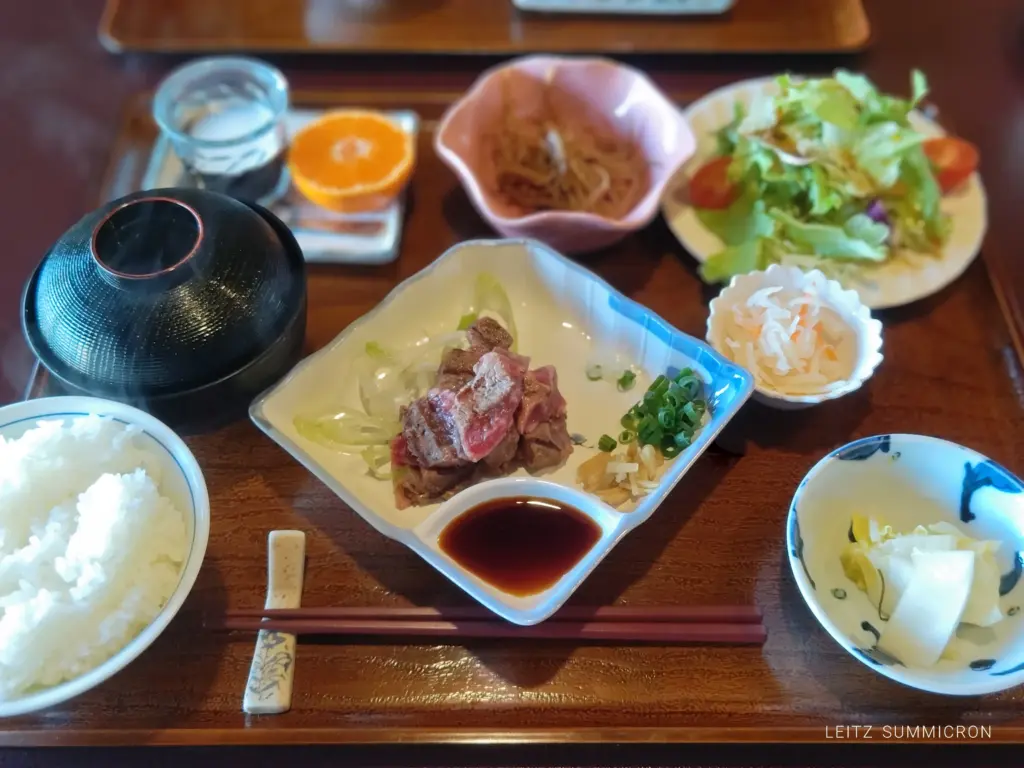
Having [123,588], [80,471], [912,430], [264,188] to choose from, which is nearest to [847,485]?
[912,430]

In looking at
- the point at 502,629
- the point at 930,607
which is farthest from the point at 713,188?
the point at 502,629

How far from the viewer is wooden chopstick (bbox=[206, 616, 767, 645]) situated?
158cm

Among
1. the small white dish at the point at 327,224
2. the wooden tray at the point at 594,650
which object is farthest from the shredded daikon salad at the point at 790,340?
the small white dish at the point at 327,224

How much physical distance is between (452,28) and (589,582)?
2002mm

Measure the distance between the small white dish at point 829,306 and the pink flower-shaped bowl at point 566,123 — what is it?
1.05ft

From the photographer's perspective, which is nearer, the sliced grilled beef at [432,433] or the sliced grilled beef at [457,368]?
the sliced grilled beef at [432,433]

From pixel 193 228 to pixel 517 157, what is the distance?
3.05 feet

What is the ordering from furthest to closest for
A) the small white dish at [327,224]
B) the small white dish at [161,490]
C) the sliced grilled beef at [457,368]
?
the small white dish at [327,224]
the sliced grilled beef at [457,368]
the small white dish at [161,490]

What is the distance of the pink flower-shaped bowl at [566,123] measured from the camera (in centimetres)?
207

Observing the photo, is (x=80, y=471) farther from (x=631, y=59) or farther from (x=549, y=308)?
(x=631, y=59)

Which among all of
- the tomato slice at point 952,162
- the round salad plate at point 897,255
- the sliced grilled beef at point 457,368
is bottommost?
the sliced grilled beef at point 457,368

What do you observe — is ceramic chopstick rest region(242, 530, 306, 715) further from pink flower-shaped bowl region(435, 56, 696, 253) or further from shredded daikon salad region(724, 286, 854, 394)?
shredded daikon salad region(724, 286, 854, 394)

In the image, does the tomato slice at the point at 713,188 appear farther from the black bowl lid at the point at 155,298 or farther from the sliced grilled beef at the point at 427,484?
the black bowl lid at the point at 155,298

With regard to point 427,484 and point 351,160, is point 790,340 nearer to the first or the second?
point 427,484
